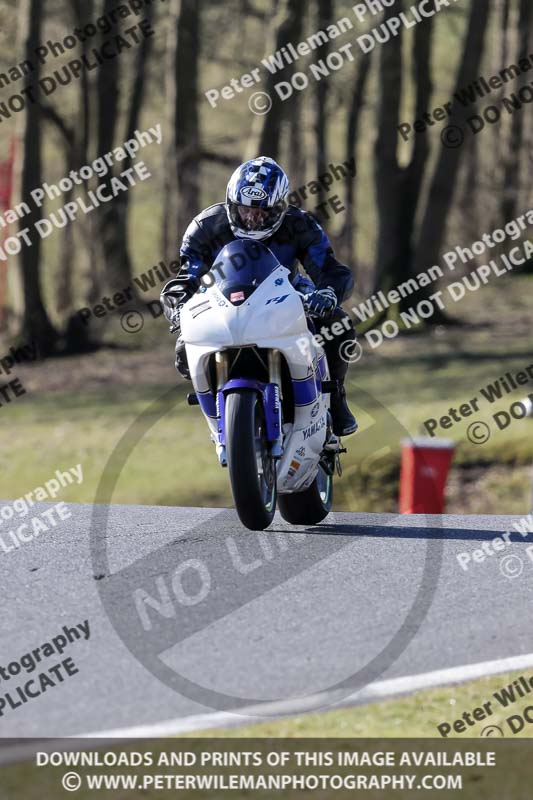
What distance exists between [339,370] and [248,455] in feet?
5.01

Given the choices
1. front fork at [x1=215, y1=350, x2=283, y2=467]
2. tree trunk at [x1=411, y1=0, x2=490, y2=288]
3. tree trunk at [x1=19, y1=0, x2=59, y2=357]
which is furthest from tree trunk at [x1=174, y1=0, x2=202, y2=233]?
front fork at [x1=215, y1=350, x2=283, y2=467]

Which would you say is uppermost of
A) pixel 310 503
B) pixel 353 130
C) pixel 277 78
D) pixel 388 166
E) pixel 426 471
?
pixel 353 130

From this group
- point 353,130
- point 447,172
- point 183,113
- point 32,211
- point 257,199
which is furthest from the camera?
point 353,130

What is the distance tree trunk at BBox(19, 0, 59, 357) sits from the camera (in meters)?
23.0

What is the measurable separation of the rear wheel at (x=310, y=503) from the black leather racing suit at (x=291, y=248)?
3.64 ft

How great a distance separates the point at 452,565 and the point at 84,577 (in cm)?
197

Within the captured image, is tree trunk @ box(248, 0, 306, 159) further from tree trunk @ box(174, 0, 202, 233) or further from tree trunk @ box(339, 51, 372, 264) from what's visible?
tree trunk @ box(339, 51, 372, 264)

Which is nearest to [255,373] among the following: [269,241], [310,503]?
[269,241]

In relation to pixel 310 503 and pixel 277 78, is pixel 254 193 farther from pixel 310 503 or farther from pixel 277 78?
pixel 277 78

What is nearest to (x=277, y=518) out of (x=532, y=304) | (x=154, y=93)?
(x=532, y=304)

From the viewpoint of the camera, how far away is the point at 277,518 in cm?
896

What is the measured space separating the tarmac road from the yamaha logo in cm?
194

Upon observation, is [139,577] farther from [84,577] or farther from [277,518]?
[277,518]

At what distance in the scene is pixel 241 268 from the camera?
23.6 feet
